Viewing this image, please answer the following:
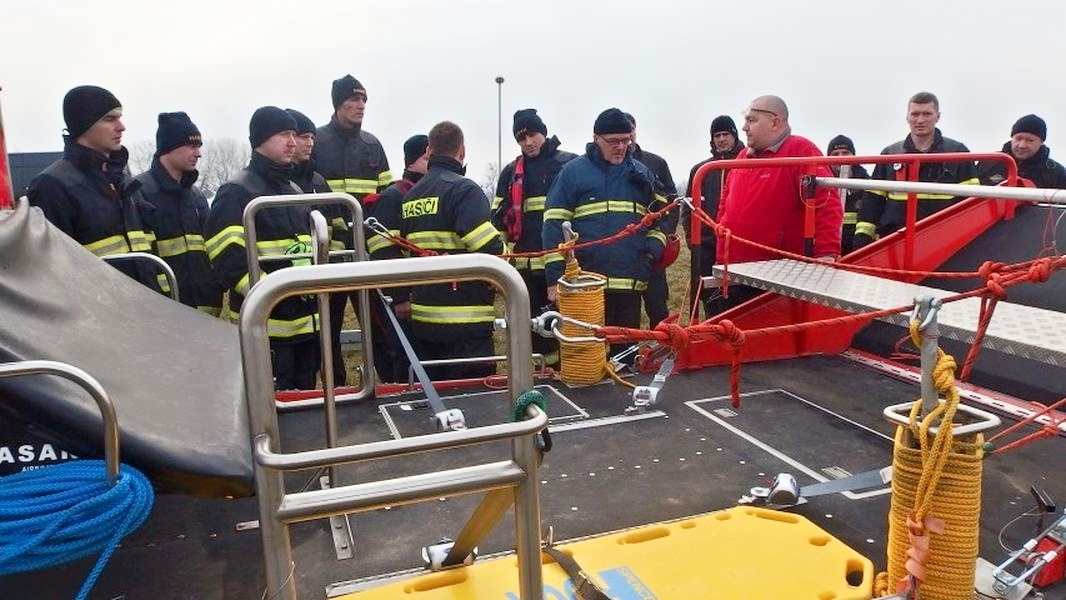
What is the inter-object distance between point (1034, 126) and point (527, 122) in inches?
147

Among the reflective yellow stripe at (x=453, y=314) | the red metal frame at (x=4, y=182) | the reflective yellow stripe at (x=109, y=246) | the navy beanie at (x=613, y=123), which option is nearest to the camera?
the red metal frame at (x=4, y=182)

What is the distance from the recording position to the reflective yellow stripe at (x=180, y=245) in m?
5.04

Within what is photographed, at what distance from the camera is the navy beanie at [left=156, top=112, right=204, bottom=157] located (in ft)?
16.5

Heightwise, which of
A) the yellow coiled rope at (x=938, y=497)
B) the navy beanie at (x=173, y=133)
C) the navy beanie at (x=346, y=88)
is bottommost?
the yellow coiled rope at (x=938, y=497)

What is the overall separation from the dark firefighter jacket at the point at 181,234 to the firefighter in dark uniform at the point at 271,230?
0.64m

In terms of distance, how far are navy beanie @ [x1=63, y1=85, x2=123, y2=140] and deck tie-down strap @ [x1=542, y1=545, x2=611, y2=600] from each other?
366 cm

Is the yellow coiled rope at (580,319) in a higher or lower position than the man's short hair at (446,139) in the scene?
lower

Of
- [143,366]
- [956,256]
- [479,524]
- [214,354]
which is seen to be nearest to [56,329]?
[143,366]

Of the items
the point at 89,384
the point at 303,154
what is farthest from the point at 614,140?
the point at 89,384

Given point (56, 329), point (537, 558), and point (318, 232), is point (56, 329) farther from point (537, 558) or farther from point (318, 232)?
point (537, 558)

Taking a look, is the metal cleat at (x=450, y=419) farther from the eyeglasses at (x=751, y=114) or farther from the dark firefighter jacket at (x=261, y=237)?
the eyeglasses at (x=751, y=114)

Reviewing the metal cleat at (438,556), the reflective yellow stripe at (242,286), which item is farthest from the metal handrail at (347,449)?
the reflective yellow stripe at (242,286)

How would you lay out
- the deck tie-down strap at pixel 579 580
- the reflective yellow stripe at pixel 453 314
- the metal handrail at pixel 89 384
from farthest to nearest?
the reflective yellow stripe at pixel 453 314 < the deck tie-down strap at pixel 579 580 < the metal handrail at pixel 89 384

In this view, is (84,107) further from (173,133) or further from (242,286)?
(242,286)
